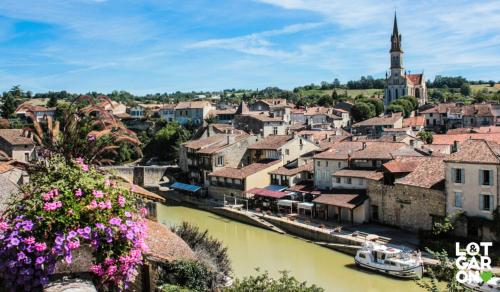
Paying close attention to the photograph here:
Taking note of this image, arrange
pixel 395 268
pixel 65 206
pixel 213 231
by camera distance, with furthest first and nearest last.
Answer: pixel 213 231
pixel 395 268
pixel 65 206

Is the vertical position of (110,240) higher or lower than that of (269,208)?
higher

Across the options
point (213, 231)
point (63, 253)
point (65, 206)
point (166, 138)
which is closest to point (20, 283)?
point (63, 253)

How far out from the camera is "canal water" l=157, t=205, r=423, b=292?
2473 centimetres

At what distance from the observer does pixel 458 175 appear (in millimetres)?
28328

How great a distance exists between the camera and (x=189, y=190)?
50.3m

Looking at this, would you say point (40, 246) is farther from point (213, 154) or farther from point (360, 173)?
point (213, 154)

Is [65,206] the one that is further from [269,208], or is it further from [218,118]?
[218,118]

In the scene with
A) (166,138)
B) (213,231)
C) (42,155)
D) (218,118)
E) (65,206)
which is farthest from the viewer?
(218,118)

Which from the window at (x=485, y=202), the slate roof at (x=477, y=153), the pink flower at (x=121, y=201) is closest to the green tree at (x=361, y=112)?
the slate roof at (x=477, y=153)

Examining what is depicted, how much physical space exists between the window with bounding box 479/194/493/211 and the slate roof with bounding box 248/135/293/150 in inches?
857

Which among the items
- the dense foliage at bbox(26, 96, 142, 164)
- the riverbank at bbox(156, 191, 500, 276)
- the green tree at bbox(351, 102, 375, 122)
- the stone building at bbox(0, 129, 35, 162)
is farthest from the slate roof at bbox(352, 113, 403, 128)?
the dense foliage at bbox(26, 96, 142, 164)

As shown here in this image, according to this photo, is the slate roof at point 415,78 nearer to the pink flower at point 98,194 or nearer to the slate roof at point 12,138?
the slate roof at point 12,138

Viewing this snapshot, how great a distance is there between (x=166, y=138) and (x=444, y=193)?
53294mm

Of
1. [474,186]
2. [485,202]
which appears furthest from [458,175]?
[485,202]
